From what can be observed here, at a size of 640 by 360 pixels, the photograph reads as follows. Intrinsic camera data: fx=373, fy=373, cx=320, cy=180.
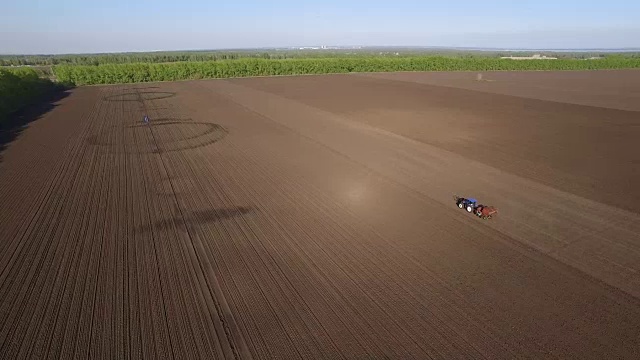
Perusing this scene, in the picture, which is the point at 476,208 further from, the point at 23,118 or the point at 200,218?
the point at 23,118

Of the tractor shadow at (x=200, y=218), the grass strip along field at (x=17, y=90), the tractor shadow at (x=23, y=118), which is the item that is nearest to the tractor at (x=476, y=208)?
the tractor shadow at (x=200, y=218)

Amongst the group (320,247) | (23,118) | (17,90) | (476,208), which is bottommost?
(320,247)

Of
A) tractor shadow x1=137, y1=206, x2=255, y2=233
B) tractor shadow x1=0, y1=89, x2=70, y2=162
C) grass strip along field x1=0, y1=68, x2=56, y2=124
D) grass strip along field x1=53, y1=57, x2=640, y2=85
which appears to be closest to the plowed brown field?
tractor shadow x1=137, y1=206, x2=255, y2=233

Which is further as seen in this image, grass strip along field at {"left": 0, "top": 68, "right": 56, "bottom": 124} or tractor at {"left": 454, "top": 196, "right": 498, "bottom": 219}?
grass strip along field at {"left": 0, "top": 68, "right": 56, "bottom": 124}

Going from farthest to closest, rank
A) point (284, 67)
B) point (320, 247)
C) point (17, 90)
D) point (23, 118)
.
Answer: point (284, 67)
point (17, 90)
point (23, 118)
point (320, 247)

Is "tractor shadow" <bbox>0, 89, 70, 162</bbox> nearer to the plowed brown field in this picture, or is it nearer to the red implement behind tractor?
the plowed brown field

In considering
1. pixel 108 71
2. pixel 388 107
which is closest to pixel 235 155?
pixel 388 107

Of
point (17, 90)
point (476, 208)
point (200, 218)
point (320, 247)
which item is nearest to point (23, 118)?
point (17, 90)
